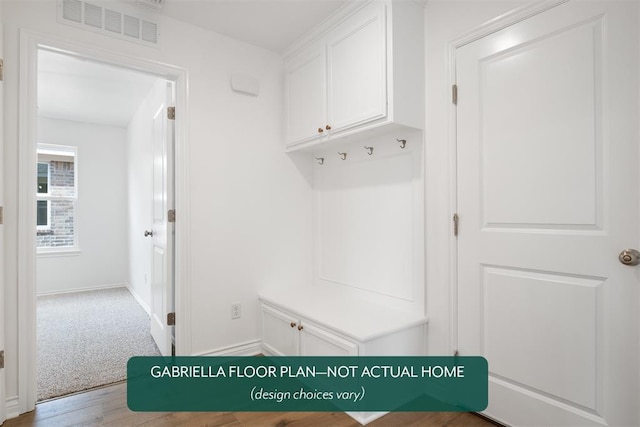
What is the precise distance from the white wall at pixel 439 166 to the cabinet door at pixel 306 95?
71cm

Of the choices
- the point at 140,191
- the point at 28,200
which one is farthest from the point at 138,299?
the point at 28,200

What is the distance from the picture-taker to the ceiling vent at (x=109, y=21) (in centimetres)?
198

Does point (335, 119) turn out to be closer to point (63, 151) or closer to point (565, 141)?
point (565, 141)

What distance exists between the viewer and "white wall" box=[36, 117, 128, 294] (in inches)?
188

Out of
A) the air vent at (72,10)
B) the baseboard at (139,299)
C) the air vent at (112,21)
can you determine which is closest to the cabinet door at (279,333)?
the baseboard at (139,299)

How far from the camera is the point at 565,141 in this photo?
1.53 metres

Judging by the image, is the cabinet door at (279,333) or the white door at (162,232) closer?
the cabinet door at (279,333)

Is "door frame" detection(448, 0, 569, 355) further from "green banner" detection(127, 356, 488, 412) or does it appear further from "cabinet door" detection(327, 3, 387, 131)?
"cabinet door" detection(327, 3, 387, 131)

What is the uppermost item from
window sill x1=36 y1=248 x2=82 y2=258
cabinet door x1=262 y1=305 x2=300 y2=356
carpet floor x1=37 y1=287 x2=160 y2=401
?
window sill x1=36 y1=248 x2=82 y2=258

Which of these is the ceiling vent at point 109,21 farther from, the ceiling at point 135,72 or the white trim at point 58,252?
the white trim at point 58,252

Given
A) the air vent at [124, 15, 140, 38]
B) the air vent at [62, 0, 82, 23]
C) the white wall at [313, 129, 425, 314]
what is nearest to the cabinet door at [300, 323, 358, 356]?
the white wall at [313, 129, 425, 314]

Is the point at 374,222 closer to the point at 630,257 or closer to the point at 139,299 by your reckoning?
the point at 630,257

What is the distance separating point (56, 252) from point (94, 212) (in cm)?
71

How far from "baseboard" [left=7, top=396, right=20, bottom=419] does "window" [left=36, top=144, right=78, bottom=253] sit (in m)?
3.63
